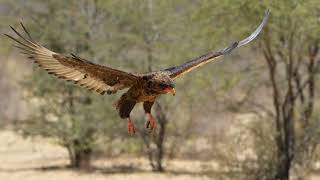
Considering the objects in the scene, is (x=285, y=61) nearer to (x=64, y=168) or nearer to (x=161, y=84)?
(x=64, y=168)

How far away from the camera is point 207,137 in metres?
19.2

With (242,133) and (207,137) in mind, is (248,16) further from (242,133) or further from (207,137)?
(207,137)

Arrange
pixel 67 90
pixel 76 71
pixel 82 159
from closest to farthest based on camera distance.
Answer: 1. pixel 76 71
2. pixel 67 90
3. pixel 82 159

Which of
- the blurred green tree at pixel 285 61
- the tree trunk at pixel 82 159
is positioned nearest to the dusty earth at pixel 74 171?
the tree trunk at pixel 82 159

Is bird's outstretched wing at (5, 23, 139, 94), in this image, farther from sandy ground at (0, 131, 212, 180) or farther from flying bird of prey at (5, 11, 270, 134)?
sandy ground at (0, 131, 212, 180)

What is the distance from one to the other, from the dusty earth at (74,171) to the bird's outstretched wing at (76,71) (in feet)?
29.0

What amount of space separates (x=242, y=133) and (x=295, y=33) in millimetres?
2486

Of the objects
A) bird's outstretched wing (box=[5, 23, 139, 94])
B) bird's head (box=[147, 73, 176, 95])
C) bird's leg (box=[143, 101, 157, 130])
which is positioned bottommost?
bird's leg (box=[143, 101, 157, 130])

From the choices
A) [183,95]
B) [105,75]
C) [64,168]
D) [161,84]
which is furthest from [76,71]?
[64,168]

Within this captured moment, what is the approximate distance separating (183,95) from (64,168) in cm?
412

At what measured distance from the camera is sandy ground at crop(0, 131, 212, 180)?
17.5 meters

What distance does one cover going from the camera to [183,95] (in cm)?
1739

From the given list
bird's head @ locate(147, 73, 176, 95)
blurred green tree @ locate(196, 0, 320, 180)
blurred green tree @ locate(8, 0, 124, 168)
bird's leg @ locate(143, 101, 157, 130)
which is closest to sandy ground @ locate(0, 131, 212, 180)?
blurred green tree @ locate(8, 0, 124, 168)

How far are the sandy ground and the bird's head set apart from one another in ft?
31.4
